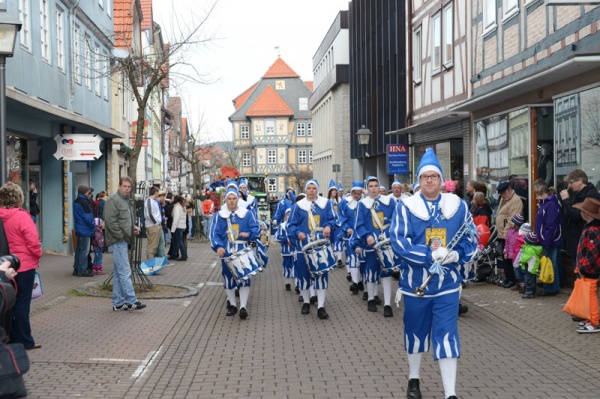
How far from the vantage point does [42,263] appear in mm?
18812

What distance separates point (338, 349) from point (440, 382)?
1783 millimetres

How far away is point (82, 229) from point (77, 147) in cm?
439

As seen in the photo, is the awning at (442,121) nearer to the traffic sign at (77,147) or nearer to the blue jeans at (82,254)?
the traffic sign at (77,147)

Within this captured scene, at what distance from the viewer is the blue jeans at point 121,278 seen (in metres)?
11.5

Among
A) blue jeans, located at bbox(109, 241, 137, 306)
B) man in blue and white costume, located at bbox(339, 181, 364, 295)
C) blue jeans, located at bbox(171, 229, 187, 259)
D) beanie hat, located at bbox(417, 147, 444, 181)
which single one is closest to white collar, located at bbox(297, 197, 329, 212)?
man in blue and white costume, located at bbox(339, 181, 364, 295)

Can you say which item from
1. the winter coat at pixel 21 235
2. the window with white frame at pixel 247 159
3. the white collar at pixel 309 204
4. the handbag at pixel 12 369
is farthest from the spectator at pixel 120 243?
the window with white frame at pixel 247 159

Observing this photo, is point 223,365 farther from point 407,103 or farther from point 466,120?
point 407,103

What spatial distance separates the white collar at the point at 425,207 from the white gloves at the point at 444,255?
312 millimetres

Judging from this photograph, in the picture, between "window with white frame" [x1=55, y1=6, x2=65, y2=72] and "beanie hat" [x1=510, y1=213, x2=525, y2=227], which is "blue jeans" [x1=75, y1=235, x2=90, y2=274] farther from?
"beanie hat" [x1=510, y1=213, x2=525, y2=227]

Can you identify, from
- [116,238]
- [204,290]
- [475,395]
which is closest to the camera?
[475,395]

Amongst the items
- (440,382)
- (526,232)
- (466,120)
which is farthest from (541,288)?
(466,120)

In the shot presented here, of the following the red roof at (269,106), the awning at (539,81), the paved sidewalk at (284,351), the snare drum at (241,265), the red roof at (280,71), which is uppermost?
the red roof at (280,71)

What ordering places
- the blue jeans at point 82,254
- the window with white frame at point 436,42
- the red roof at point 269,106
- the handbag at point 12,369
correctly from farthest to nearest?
the red roof at point 269,106 < the window with white frame at point 436,42 < the blue jeans at point 82,254 < the handbag at point 12,369

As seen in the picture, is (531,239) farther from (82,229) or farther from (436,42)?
(436,42)
